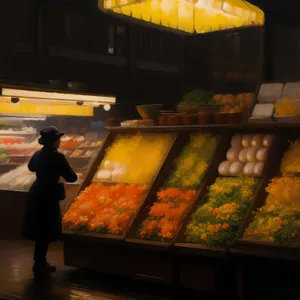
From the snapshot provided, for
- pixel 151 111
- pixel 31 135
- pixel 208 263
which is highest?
pixel 151 111

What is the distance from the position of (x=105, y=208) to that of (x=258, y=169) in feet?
6.72

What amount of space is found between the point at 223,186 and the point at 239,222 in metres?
0.57

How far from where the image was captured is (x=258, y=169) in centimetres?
648

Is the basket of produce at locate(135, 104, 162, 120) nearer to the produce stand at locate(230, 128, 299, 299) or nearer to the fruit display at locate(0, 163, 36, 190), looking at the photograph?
the produce stand at locate(230, 128, 299, 299)

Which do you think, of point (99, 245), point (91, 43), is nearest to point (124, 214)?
point (99, 245)

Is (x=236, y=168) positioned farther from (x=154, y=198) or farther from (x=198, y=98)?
(x=198, y=98)

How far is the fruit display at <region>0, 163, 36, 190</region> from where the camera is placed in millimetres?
10156

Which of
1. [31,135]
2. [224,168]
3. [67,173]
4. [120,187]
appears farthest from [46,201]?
[31,135]

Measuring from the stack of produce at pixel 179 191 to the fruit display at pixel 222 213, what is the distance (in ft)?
0.74

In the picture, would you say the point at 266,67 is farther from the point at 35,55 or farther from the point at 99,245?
the point at 35,55

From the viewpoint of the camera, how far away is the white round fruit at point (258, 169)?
645cm

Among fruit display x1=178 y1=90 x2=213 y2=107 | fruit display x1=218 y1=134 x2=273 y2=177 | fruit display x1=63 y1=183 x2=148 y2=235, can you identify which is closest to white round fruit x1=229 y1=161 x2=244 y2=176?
fruit display x1=218 y1=134 x2=273 y2=177

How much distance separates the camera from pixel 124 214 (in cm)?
702

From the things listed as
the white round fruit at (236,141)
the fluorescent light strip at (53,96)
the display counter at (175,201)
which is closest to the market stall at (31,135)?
the fluorescent light strip at (53,96)
